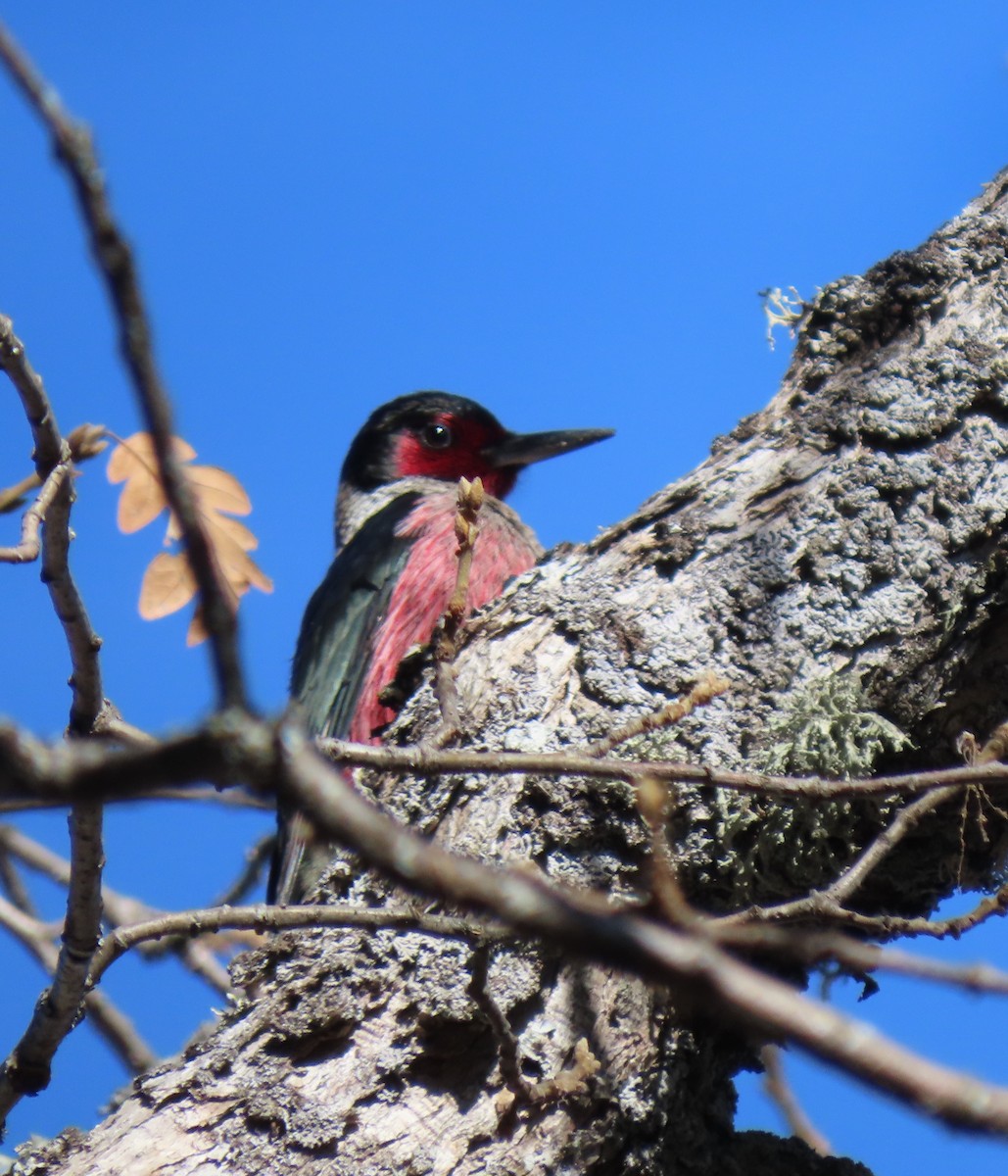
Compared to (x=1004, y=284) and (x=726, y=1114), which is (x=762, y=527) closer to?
(x=1004, y=284)

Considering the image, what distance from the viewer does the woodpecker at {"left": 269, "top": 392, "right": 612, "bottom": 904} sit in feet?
14.8

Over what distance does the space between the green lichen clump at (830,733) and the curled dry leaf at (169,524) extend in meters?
1.54

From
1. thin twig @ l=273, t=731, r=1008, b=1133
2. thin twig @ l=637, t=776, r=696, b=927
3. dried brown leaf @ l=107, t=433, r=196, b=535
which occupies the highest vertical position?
dried brown leaf @ l=107, t=433, r=196, b=535

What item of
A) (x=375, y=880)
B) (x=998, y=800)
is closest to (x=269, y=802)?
(x=375, y=880)

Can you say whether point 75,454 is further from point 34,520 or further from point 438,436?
point 438,436

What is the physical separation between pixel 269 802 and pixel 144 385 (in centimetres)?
217

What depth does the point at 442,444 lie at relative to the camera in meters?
6.37

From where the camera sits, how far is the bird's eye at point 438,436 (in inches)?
251

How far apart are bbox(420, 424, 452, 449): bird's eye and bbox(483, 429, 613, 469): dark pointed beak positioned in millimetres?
199

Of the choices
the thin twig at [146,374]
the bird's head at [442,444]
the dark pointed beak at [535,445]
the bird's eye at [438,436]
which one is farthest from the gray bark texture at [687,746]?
the bird's eye at [438,436]

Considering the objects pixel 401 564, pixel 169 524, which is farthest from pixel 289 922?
pixel 401 564

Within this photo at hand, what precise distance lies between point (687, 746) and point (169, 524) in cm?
156

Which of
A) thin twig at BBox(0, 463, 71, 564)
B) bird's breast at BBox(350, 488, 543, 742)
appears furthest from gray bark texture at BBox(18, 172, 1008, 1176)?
bird's breast at BBox(350, 488, 543, 742)

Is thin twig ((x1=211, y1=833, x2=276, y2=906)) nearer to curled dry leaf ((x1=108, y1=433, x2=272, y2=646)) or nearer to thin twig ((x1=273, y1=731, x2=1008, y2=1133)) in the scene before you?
curled dry leaf ((x1=108, y1=433, x2=272, y2=646))
